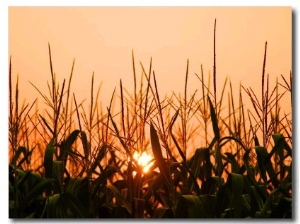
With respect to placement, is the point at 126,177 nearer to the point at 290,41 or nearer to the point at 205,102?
the point at 205,102

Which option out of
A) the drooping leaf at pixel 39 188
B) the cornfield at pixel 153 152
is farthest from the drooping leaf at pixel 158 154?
the drooping leaf at pixel 39 188

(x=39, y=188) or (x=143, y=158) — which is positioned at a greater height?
(x=143, y=158)

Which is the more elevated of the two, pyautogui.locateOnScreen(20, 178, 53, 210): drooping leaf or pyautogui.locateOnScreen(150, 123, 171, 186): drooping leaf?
pyautogui.locateOnScreen(150, 123, 171, 186): drooping leaf

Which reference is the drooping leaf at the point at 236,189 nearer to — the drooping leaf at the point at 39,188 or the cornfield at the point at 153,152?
the cornfield at the point at 153,152

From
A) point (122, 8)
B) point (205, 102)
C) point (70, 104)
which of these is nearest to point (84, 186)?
point (70, 104)

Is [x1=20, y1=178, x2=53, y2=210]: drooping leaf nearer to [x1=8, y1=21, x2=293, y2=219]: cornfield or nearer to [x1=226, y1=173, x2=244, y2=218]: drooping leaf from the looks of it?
[x1=8, y1=21, x2=293, y2=219]: cornfield

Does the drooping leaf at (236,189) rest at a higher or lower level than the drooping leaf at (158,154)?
lower

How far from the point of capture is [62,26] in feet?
5.76

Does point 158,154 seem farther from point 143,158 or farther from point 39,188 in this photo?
point 39,188

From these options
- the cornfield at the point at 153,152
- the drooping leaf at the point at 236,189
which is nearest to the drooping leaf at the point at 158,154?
the cornfield at the point at 153,152

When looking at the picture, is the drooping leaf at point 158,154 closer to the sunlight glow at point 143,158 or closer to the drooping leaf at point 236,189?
the sunlight glow at point 143,158

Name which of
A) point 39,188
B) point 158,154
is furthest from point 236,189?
point 39,188

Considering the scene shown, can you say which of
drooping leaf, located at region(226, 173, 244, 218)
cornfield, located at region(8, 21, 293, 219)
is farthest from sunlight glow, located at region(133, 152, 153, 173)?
drooping leaf, located at region(226, 173, 244, 218)

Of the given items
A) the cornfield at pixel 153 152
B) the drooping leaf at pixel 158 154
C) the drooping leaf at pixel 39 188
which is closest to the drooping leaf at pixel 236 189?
the cornfield at pixel 153 152
